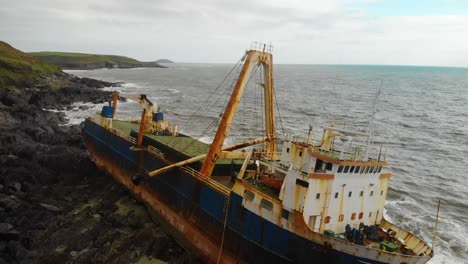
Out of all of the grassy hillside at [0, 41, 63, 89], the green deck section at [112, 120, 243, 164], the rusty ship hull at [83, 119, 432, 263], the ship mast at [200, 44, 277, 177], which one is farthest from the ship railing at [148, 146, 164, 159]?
the grassy hillside at [0, 41, 63, 89]

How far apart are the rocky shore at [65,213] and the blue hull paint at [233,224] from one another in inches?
80.0

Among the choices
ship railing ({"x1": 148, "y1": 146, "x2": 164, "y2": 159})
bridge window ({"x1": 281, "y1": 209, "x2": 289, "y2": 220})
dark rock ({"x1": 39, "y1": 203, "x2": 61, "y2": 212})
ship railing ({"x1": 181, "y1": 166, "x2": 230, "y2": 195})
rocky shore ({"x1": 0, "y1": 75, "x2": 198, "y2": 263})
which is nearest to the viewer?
bridge window ({"x1": 281, "y1": 209, "x2": 289, "y2": 220})

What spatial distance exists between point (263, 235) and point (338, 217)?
340 cm

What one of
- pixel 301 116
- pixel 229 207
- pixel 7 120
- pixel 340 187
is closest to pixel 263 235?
pixel 229 207

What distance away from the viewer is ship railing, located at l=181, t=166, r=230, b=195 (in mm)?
19203

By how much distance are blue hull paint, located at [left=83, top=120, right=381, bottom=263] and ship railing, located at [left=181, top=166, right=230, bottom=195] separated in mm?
231

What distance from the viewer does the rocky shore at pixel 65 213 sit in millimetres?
19797

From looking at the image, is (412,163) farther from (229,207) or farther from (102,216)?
(102,216)

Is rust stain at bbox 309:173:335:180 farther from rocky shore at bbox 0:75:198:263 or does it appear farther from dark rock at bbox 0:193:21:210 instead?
dark rock at bbox 0:193:21:210

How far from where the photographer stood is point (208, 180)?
2053cm

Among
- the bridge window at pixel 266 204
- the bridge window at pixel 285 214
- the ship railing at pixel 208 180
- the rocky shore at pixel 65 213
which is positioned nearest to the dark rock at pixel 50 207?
the rocky shore at pixel 65 213

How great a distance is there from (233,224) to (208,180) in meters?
3.22

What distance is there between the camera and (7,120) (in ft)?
139

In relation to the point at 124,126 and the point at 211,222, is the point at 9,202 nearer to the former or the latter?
the point at 211,222
